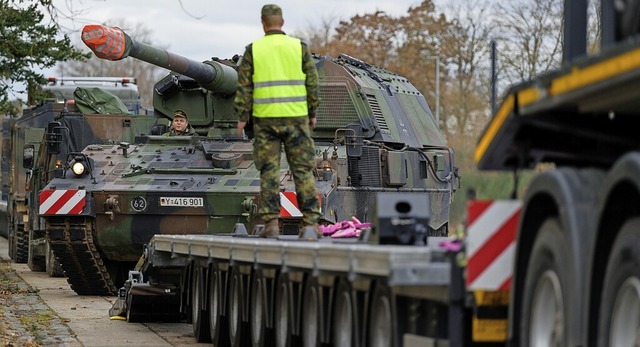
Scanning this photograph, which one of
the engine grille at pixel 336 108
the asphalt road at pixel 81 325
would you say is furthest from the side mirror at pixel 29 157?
the engine grille at pixel 336 108

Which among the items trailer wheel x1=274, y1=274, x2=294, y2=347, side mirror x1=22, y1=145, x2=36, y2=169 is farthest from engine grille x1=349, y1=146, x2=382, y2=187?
trailer wheel x1=274, y1=274, x2=294, y2=347

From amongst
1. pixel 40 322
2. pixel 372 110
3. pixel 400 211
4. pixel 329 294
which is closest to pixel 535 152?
pixel 400 211

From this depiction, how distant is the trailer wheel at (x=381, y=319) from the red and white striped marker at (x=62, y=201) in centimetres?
975

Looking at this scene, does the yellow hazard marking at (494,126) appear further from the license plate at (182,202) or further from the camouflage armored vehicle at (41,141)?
the camouflage armored vehicle at (41,141)

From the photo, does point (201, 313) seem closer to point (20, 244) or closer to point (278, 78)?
point (278, 78)

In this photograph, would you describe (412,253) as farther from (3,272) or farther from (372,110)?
(3,272)

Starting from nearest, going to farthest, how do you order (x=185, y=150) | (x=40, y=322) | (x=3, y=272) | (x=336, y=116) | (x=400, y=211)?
(x=400, y=211), (x=40, y=322), (x=185, y=150), (x=336, y=116), (x=3, y=272)

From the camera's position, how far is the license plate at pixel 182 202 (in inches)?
724

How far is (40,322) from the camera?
15500 millimetres

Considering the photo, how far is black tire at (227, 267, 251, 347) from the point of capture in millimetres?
12188

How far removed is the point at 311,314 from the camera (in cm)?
1057

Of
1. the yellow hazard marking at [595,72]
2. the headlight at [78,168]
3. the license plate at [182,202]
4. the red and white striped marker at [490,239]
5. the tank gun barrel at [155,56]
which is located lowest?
the red and white striped marker at [490,239]

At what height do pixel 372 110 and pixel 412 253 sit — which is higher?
pixel 372 110

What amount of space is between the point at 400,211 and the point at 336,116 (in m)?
12.2
